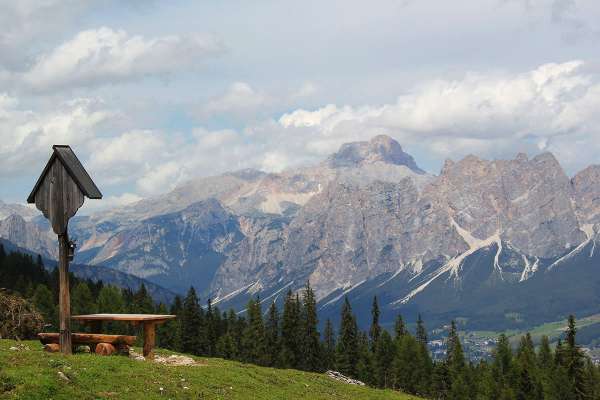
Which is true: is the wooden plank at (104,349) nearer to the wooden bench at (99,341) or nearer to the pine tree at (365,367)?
the wooden bench at (99,341)

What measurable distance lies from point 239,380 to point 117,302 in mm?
122074

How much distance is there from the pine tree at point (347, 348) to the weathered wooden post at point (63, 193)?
12604 cm

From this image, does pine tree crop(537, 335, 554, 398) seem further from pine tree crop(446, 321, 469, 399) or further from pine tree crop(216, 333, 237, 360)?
pine tree crop(216, 333, 237, 360)

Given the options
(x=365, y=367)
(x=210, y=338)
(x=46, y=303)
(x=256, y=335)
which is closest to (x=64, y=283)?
(x=46, y=303)

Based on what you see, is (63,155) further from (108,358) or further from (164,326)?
(164,326)

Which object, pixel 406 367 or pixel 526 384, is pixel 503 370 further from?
pixel 526 384

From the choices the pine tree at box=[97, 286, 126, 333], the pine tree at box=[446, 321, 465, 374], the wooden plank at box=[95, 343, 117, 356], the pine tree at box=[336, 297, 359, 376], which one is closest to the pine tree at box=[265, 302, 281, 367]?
the pine tree at box=[336, 297, 359, 376]

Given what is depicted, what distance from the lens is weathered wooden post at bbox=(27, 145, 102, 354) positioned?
124 ft

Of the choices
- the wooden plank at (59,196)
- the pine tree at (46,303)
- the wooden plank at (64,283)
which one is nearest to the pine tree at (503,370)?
the pine tree at (46,303)

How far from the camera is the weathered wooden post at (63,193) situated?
37656mm

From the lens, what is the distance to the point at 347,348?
16100cm

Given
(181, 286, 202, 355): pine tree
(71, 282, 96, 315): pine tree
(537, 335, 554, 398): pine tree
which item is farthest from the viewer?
(181, 286, 202, 355): pine tree

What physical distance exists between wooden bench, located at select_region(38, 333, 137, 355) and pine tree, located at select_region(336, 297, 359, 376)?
12015cm

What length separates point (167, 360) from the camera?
171 feet
